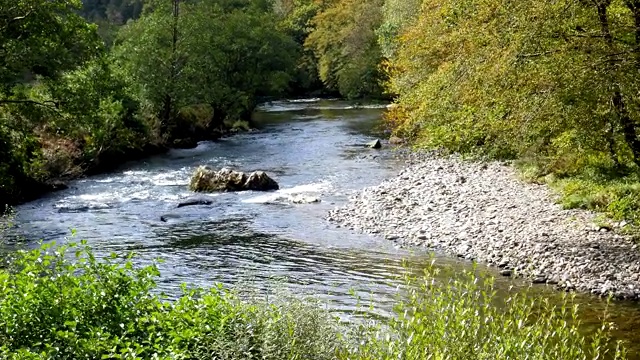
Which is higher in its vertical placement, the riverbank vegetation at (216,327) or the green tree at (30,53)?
the green tree at (30,53)

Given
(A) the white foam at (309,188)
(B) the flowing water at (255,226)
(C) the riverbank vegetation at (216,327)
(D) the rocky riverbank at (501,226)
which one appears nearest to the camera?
(C) the riverbank vegetation at (216,327)

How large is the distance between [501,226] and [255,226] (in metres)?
6.99

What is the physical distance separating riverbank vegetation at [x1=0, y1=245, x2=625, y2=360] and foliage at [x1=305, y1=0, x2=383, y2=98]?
160 ft

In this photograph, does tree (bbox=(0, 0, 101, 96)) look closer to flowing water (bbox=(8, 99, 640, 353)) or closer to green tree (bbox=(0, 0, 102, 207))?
green tree (bbox=(0, 0, 102, 207))

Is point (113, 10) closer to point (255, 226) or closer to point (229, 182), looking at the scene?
point (229, 182)

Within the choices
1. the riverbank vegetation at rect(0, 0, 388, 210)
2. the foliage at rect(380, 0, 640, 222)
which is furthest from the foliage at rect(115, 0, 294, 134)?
the foliage at rect(380, 0, 640, 222)

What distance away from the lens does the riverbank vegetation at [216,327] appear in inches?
241

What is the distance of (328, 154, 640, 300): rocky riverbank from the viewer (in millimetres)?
13008

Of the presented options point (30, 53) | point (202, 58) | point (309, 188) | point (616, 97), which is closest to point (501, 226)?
point (616, 97)

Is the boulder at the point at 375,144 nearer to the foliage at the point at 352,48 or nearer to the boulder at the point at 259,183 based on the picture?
the boulder at the point at 259,183

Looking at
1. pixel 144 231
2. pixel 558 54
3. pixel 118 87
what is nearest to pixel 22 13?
pixel 144 231

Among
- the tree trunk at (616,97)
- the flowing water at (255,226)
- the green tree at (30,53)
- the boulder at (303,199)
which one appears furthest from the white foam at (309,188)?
the tree trunk at (616,97)

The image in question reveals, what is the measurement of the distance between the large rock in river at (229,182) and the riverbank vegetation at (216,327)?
649 inches

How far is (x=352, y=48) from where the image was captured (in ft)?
192
